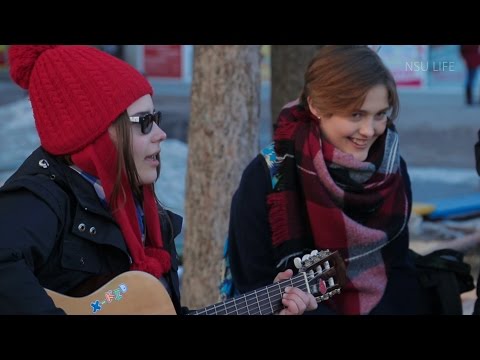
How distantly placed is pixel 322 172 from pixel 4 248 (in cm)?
148

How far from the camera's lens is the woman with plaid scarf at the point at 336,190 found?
3389mm

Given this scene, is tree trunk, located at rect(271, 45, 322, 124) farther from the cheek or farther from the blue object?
the blue object

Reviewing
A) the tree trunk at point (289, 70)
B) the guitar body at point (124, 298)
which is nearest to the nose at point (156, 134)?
the guitar body at point (124, 298)

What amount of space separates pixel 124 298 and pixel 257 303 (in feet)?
1.67

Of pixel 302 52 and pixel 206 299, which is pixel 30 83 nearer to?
pixel 206 299

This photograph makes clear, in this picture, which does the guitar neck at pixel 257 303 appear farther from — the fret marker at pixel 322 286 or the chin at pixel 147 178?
the chin at pixel 147 178

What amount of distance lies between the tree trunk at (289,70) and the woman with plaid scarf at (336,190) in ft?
5.97

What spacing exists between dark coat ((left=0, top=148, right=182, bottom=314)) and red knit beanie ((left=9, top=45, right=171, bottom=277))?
0.05 metres

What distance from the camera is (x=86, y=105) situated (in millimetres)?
2475

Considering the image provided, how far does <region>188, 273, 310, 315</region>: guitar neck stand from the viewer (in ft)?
9.05

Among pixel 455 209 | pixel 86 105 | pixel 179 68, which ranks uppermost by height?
pixel 86 105

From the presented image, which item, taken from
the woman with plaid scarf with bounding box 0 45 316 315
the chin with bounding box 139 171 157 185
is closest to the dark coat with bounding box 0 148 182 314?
the woman with plaid scarf with bounding box 0 45 316 315

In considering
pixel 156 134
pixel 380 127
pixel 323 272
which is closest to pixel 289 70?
pixel 380 127

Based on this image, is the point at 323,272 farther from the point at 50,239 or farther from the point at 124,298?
the point at 50,239
